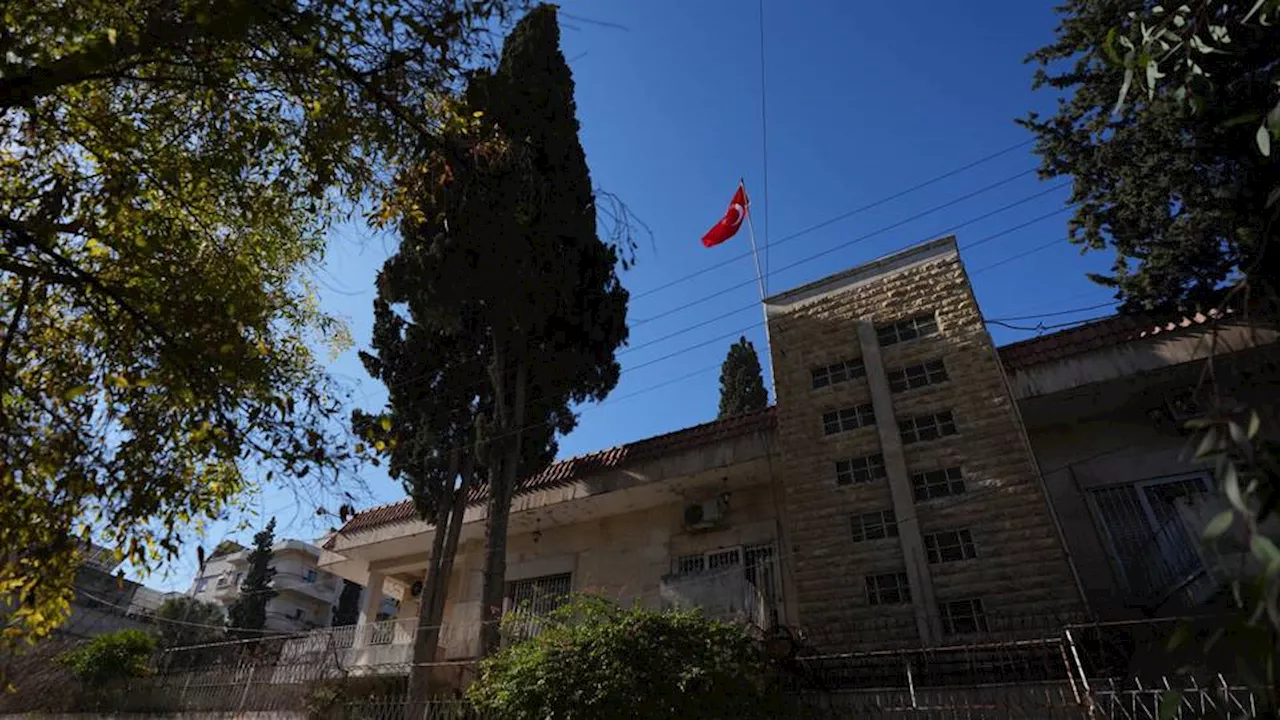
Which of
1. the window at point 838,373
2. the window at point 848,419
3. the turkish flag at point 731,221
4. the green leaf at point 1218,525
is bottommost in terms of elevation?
the green leaf at point 1218,525

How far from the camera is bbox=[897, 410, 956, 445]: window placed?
1195cm

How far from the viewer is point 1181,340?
35.7 feet

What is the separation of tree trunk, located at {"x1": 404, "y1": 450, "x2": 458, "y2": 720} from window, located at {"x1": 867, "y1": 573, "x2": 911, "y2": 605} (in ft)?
25.5

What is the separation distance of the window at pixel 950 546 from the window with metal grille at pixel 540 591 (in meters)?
8.14

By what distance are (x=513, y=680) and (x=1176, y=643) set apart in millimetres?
9164

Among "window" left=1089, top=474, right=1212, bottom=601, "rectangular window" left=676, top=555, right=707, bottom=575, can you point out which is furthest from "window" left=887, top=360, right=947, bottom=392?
"rectangular window" left=676, top=555, right=707, bottom=575

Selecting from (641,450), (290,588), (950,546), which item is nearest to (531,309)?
(641,450)

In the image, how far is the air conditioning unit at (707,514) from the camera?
14023 mm

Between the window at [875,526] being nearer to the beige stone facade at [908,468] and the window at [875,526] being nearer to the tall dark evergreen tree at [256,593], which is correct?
the beige stone facade at [908,468]

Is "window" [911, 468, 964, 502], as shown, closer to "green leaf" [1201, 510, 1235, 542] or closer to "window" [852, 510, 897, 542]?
"window" [852, 510, 897, 542]

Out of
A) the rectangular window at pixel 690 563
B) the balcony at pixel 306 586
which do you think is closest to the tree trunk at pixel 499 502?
the rectangular window at pixel 690 563

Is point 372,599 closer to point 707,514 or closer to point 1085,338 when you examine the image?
point 707,514

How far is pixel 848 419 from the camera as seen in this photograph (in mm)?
12977

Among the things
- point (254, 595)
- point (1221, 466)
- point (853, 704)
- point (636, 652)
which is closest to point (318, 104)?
point (1221, 466)
